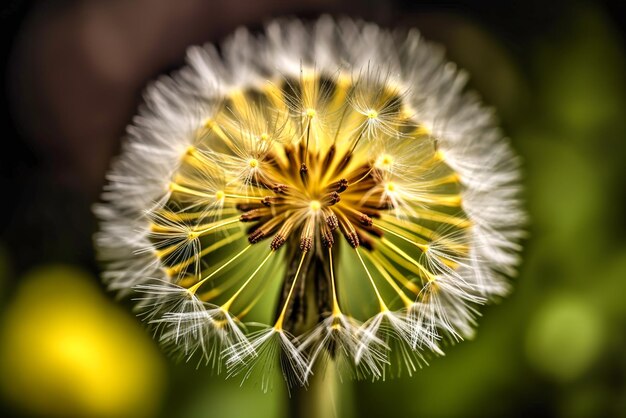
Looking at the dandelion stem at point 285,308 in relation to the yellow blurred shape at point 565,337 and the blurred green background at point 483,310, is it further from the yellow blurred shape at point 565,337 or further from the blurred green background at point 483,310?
the yellow blurred shape at point 565,337

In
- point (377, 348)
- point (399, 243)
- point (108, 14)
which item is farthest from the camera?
point (108, 14)

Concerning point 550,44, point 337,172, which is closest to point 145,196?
point 337,172

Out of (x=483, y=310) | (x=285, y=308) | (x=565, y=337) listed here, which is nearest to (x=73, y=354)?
(x=285, y=308)

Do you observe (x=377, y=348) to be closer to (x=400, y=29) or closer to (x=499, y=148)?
(x=499, y=148)

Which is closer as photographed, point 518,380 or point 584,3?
point 518,380

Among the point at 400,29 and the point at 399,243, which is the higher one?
the point at 400,29

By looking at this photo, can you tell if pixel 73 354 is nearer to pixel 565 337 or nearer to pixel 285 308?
pixel 285 308

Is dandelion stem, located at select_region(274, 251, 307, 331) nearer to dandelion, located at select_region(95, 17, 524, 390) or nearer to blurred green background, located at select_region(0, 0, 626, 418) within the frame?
dandelion, located at select_region(95, 17, 524, 390)
